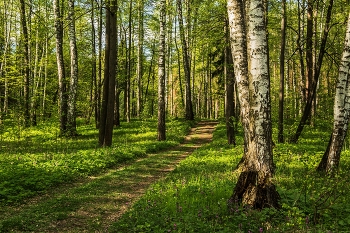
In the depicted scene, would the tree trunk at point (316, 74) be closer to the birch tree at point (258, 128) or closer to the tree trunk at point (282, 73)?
the tree trunk at point (282, 73)

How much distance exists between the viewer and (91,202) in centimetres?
706

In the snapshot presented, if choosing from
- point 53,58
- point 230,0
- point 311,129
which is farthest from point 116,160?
point 53,58

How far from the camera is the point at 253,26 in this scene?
533cm

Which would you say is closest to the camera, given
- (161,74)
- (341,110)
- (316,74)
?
(341,110)

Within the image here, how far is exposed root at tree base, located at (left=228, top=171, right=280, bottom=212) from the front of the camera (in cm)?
508

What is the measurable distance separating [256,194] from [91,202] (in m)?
4.04

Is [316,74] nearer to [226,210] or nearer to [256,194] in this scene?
[256,194]

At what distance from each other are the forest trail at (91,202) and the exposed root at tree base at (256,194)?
2630 millimetres

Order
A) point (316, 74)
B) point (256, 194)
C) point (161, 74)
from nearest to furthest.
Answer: point (256, 194) < point (316, 74) < point (161, 74)

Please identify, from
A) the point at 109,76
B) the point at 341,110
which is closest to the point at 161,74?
the point at 109,76

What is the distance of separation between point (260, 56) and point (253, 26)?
58 cm

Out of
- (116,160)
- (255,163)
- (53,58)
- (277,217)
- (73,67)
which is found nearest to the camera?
(277,217)

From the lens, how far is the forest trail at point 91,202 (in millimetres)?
5637

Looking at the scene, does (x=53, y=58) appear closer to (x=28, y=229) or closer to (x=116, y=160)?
(x=116, y=160)
